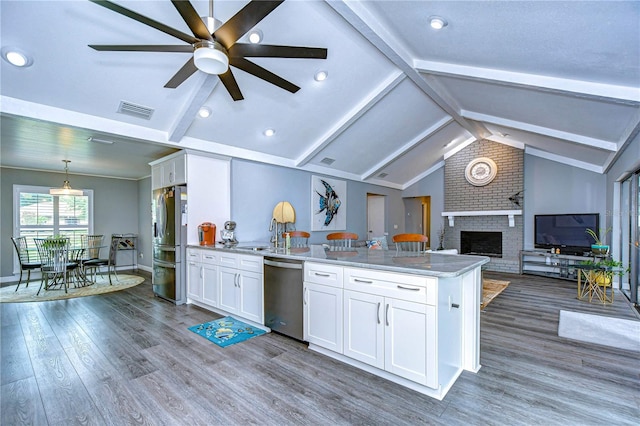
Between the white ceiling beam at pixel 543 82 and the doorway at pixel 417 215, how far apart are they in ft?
21.4

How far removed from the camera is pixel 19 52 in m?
2.69

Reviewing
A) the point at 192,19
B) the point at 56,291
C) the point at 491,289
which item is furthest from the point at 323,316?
the point at 56,291

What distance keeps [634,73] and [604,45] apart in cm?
57

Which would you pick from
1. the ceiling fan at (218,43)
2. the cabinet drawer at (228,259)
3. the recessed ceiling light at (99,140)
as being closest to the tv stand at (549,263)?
the cabinet drawer at (228,259)

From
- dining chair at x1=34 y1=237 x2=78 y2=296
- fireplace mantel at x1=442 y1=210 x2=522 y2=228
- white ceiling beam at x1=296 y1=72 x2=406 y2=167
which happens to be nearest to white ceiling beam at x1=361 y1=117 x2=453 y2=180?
white ceiling beam at x1=296 y1=72 x2=406 y2=167

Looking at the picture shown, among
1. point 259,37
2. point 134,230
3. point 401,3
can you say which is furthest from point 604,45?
point 134,230

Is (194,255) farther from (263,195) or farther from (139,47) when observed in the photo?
(139,47)

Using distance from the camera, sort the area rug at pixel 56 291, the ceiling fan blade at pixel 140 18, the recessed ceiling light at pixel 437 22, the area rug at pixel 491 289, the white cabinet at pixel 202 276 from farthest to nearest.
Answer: the area rug at pixel 56 291
the area rug at pixel 491 289
the white cabinet at pixel 202 276
the recessed ceiling light at pixel 437 22
the ceiling fan blade at pixel 140 18

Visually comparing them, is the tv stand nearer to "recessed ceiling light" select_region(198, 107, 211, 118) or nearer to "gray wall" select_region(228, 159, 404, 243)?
"gray wall" select_region(228, 159, 404, 243)

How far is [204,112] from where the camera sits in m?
4.09

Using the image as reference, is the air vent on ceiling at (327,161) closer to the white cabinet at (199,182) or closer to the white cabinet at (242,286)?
the white cabinet at (199,182)

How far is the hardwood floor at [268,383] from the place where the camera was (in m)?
1.97

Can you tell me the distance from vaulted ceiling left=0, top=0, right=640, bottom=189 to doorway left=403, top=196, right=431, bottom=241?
14.9 feet

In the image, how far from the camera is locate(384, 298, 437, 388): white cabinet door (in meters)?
2.11
